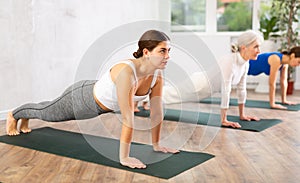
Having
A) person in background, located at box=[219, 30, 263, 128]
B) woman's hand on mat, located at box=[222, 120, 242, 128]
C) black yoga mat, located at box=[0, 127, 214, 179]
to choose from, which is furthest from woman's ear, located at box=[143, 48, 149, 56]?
woman's hand on mat, located at box=[222, 120, 242, 128]

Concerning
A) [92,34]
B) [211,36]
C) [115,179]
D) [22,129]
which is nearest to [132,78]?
[115,179]

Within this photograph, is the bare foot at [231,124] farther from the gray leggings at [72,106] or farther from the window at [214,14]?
the window at [214,14]

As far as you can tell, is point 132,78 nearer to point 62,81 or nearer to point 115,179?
point 115,179

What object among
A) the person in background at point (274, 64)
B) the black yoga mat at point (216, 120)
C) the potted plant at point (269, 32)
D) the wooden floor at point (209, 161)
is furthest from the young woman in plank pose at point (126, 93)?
the potted plant at point (269, 32)

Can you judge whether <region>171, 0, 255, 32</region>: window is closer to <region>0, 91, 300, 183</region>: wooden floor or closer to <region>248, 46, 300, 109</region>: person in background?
<region>248, 46, 300, 109</region>: person in background

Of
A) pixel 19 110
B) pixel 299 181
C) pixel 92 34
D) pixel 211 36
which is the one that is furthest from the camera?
pixel 211 36

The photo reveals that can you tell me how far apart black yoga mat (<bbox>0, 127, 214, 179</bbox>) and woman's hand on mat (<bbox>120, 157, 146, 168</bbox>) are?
0.02 metres

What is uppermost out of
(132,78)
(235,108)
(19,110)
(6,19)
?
(6,19)

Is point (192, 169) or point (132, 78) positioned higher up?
point (132, 78)

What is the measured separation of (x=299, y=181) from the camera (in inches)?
69.1

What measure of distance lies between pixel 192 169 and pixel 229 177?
20 cm

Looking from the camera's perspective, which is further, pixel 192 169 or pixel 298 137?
pixel 298 137

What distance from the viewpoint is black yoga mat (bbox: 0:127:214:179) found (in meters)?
1.95

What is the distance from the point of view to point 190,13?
5785 mm
